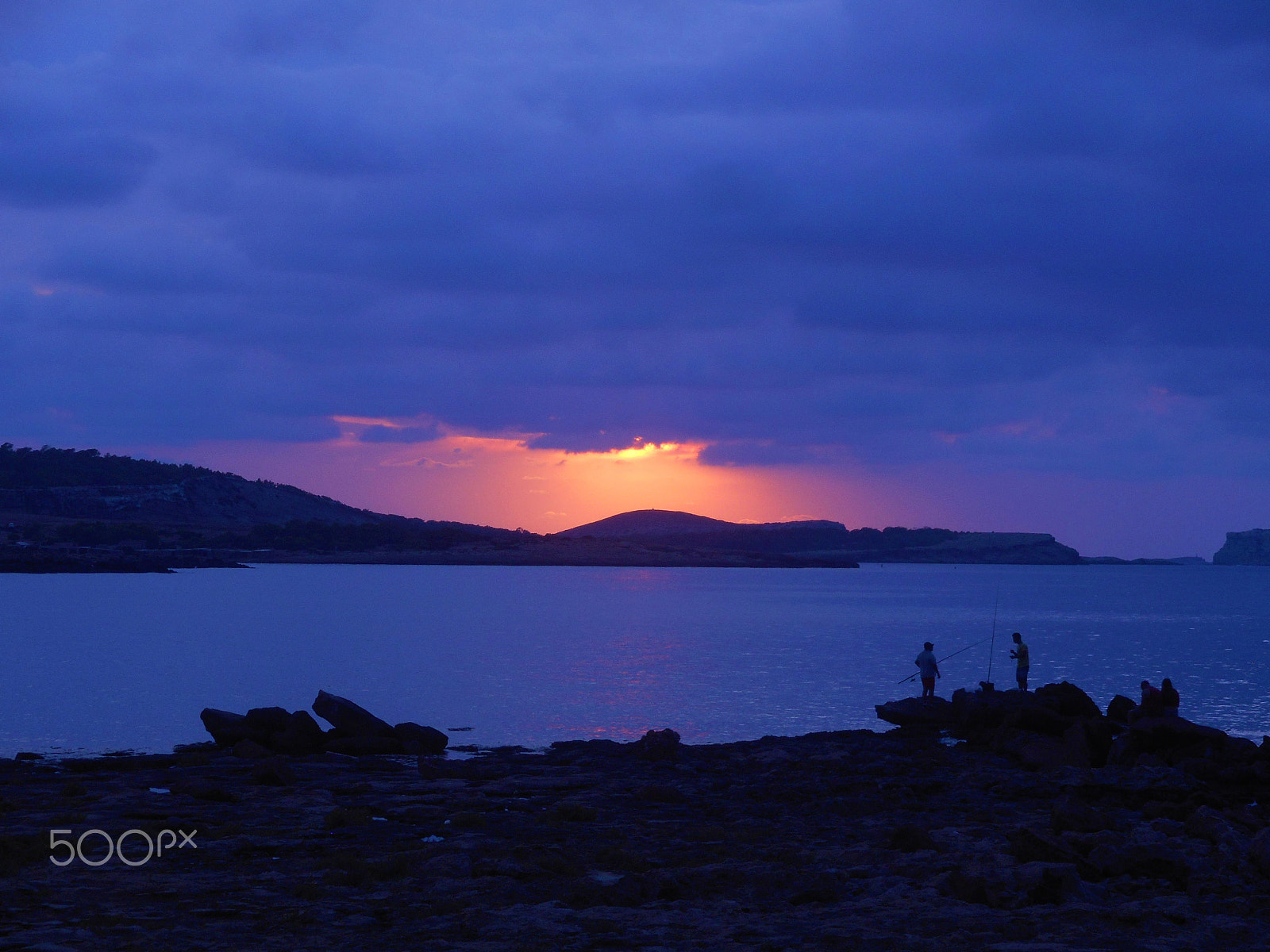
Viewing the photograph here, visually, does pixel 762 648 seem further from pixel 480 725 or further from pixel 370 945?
pixel 370 945

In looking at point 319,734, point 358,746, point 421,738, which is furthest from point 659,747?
point 319,734

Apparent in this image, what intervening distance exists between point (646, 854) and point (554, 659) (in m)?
40.2

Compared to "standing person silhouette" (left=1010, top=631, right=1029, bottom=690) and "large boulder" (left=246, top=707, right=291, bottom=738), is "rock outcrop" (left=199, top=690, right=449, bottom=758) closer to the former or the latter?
"large boulder" (left=246, top=707, right=291, bottom=738)

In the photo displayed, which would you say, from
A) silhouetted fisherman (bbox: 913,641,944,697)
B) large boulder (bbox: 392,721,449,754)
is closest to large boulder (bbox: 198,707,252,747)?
large boulder (bbox: 392,721,449,754)

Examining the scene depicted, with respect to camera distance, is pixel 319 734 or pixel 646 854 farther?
pixel 319 734

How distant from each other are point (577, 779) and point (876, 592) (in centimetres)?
14384

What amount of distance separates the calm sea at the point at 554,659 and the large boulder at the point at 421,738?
107 inches

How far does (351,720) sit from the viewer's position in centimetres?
2498

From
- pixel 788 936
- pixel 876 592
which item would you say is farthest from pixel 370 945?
pixel 876 592

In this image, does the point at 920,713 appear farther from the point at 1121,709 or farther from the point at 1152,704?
the point at 1152,704

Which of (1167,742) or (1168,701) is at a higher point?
(1168,701)

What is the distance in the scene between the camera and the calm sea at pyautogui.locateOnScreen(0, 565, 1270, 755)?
3416cm

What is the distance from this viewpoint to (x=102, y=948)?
32.7 ft

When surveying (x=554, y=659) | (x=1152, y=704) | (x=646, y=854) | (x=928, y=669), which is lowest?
(x=554, y=659)
